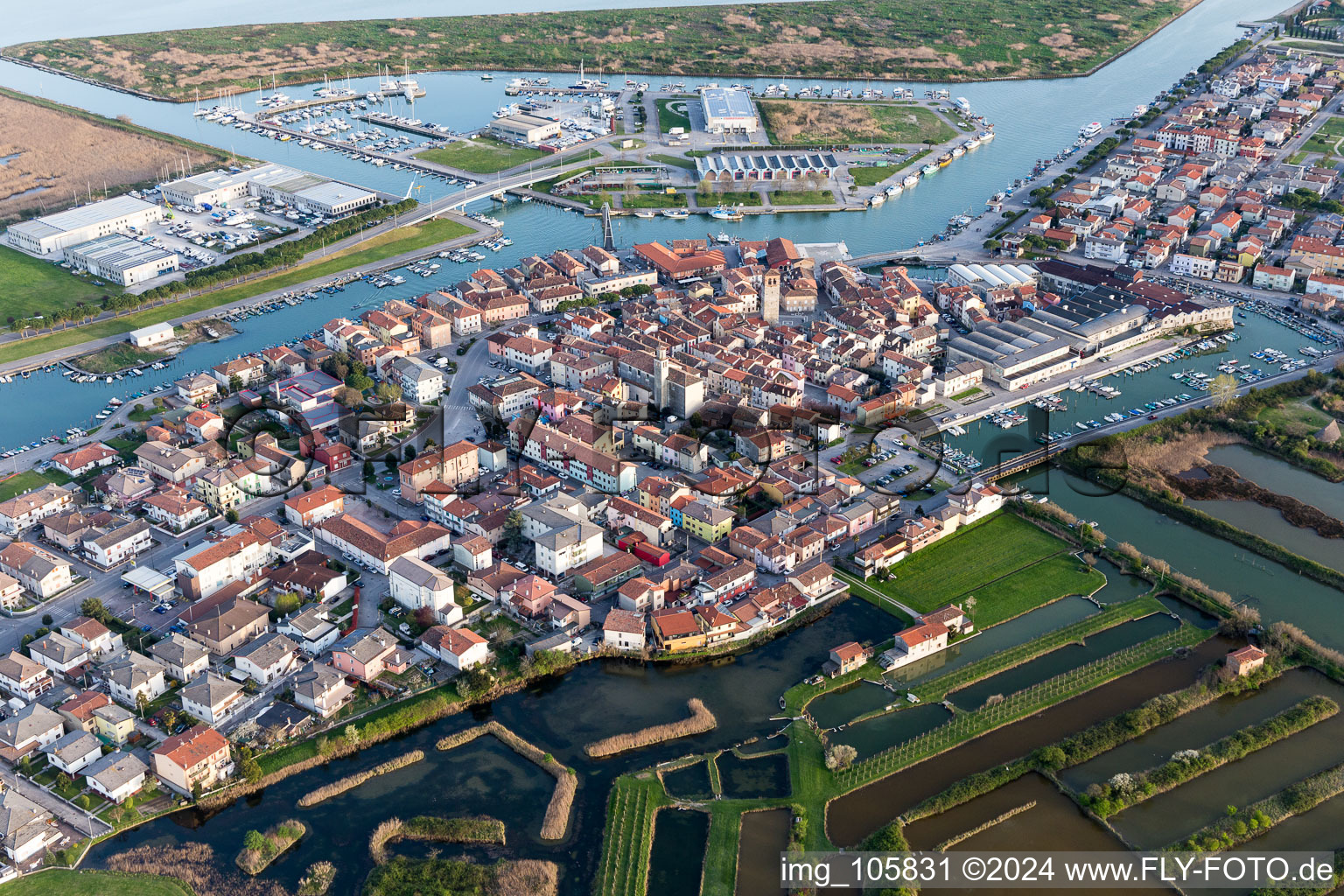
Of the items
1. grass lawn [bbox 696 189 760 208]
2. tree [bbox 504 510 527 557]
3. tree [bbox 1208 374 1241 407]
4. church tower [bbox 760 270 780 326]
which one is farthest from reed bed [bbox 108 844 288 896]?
grass lawn [bbox 696 189 760 208]

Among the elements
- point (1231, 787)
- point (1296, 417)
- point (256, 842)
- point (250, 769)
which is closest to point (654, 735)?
point (256, 842)

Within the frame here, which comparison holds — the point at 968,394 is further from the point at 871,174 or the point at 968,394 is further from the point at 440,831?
the point at 871,174

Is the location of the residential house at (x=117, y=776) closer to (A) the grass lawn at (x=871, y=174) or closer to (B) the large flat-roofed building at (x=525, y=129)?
(A) the grass lawn at (x=871, y=174)

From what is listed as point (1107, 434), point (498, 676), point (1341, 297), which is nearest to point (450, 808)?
point (498, 676)

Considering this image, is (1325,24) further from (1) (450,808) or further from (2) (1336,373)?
(1) (450,808)

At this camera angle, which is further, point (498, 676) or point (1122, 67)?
point (1122, 67)

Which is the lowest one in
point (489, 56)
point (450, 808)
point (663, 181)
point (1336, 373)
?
point (450, 808)
